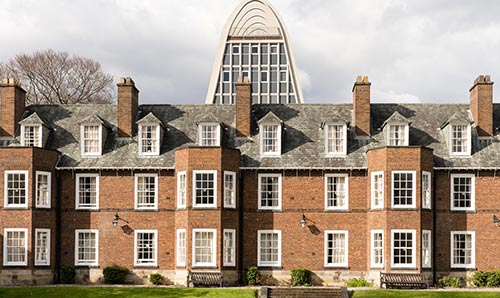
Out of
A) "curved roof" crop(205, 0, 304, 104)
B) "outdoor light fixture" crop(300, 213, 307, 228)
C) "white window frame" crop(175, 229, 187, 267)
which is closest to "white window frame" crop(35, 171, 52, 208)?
"white window frame" crop(175, 229, 187, 267)

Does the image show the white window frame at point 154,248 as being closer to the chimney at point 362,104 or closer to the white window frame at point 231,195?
the white window frame at point 231,195

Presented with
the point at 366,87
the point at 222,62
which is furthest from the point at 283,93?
the point at 366,87

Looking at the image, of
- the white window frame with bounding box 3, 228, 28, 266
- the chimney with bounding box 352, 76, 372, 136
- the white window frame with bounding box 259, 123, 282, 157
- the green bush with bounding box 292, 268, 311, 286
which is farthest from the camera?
the chimney with bounding box 352, 76, 372, 136

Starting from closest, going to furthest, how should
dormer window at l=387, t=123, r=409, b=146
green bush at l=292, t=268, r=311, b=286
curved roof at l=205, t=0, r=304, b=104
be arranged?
green bush at l=292, t=268, r=311, b=286
dormer window at l=387, t=123, r=409, b=146
curved roof at l=205, t=0, r=304, b=104

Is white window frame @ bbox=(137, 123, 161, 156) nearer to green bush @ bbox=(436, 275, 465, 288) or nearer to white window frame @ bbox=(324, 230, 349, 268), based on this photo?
white window frame @ bbox=(324, 230, 349, 268)

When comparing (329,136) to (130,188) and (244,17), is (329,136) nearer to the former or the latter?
(130,188)

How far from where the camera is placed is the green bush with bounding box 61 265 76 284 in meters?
40.8

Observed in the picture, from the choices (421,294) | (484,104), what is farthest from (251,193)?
(484,104)

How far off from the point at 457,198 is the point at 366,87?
8.55 meters

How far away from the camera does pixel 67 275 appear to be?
40750mm

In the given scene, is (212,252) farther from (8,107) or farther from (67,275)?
(8,107)

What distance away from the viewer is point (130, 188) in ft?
137

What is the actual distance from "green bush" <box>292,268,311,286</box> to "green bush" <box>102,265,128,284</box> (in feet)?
32.7

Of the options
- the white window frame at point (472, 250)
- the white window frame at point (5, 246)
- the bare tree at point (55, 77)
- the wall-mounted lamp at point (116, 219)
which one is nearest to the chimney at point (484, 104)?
the white window frame at point (472, 250)
